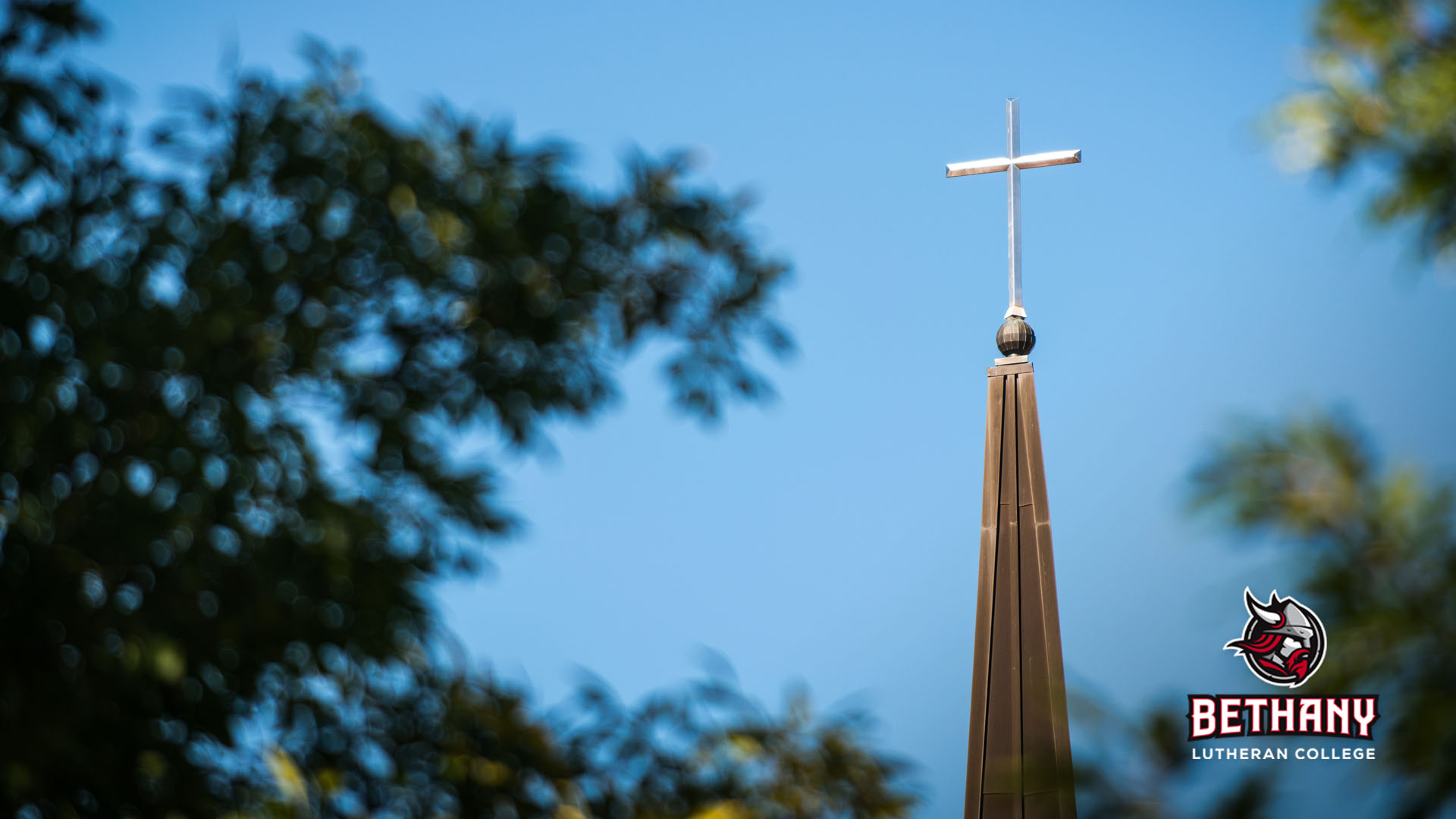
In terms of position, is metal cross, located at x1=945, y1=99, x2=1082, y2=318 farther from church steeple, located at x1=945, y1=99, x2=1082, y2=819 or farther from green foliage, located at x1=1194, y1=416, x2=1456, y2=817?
green foliage, located at x1=1194, y1=416, x2=1456, y2=817

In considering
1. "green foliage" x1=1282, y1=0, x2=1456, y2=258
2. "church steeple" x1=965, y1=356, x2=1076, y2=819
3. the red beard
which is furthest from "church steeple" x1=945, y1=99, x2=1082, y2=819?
"green foliage" x1=1282, y1=0, x2=1456, y2=258

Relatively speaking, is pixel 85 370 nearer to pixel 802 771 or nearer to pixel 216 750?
pixel 216 750

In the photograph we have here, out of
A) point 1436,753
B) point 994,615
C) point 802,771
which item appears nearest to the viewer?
point 1436,753

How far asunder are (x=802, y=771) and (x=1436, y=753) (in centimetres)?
194

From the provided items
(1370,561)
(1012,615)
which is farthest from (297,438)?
(1012,615)

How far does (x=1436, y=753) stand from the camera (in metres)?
1.29

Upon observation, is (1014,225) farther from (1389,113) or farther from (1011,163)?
(1389,113)

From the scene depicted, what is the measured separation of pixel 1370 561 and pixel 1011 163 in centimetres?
651

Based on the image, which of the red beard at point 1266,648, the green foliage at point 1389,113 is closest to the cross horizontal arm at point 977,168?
the red beard at point 1266,648

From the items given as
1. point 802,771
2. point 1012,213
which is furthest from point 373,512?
point 1012,213

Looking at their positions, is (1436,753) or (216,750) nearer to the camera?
(1436,753)

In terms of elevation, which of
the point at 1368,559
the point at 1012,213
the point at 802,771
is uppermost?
the point at 1012,213

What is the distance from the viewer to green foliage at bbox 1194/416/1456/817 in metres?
1.34

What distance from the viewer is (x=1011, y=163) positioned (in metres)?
7.66
